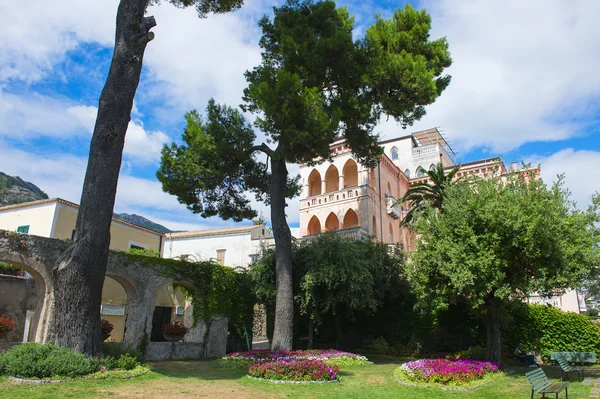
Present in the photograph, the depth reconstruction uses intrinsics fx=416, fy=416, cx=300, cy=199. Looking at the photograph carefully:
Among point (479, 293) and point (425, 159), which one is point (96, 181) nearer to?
point (479, 293)

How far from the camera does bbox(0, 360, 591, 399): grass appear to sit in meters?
8.69

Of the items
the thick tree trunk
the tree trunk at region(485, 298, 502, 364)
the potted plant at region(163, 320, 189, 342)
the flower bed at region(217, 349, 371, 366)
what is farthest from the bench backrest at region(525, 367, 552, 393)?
the potted plant at region(163, 320, 189, 342)

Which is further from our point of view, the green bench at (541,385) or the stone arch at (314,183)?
the stone arch at (314,183)

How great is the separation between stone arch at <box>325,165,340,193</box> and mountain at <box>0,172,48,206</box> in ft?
173

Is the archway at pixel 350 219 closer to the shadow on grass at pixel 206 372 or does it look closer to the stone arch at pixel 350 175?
the stone arch at pixel 350 175

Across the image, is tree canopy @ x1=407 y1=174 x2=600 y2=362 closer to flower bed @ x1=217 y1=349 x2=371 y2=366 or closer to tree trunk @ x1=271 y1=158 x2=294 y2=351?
flower bed @ x1=217 y1=349 x2=371 y2=366

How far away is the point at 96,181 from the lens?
11891 mm

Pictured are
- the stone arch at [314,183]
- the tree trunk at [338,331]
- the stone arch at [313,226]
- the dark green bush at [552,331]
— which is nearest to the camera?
the dark green bush at [552,331]

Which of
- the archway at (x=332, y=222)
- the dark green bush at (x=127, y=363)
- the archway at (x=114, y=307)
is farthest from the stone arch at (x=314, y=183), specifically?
the dark green bush at (x=127, y=363)

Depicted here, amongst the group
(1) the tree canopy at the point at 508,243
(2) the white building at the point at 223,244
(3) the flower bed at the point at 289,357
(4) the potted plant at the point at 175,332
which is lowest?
(3) the flower bed at the point at 289,357

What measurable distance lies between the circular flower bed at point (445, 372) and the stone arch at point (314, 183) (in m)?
21.9

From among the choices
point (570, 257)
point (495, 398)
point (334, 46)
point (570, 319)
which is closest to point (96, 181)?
point (334, 46)

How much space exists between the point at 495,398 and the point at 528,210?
576 cm

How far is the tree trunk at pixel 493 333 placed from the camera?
14688 mm
